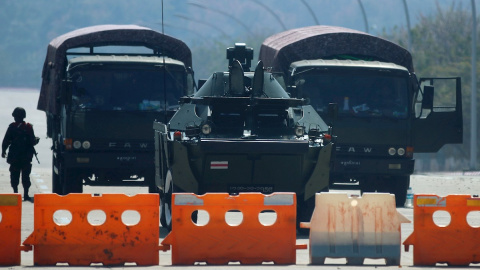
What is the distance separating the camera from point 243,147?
1594 cm

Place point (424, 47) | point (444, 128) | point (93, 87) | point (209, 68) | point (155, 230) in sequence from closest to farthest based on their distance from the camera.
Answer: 1. point (155, 230)
2. point (93, 87)
3. point (444, 128)
4. point (424, 47)
5. point (209, 68)

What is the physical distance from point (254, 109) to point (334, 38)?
21.2ft

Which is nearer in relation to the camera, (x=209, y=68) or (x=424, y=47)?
(x=424, y=47)

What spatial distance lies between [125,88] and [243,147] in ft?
17.2

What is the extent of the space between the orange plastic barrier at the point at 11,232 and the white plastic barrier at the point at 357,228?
9.92 feet

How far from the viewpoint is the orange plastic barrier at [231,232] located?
12703 millimetres

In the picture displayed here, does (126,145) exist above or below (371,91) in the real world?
below

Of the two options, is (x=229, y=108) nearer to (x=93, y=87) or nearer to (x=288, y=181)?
(x=288, y=181)

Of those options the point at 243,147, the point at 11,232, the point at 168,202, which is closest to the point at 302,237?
the point at 243,147

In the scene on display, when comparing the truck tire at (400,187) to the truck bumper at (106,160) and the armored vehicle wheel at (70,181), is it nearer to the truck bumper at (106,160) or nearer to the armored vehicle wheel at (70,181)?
the truck bumper at (106,160)

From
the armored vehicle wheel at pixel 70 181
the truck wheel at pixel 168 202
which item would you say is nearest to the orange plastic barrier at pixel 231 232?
the truck wheel at pixel 168 202

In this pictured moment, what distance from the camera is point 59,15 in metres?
188

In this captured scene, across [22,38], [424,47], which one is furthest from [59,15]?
[424,47]

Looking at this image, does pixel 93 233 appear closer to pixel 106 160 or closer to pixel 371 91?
pixel 106 160
